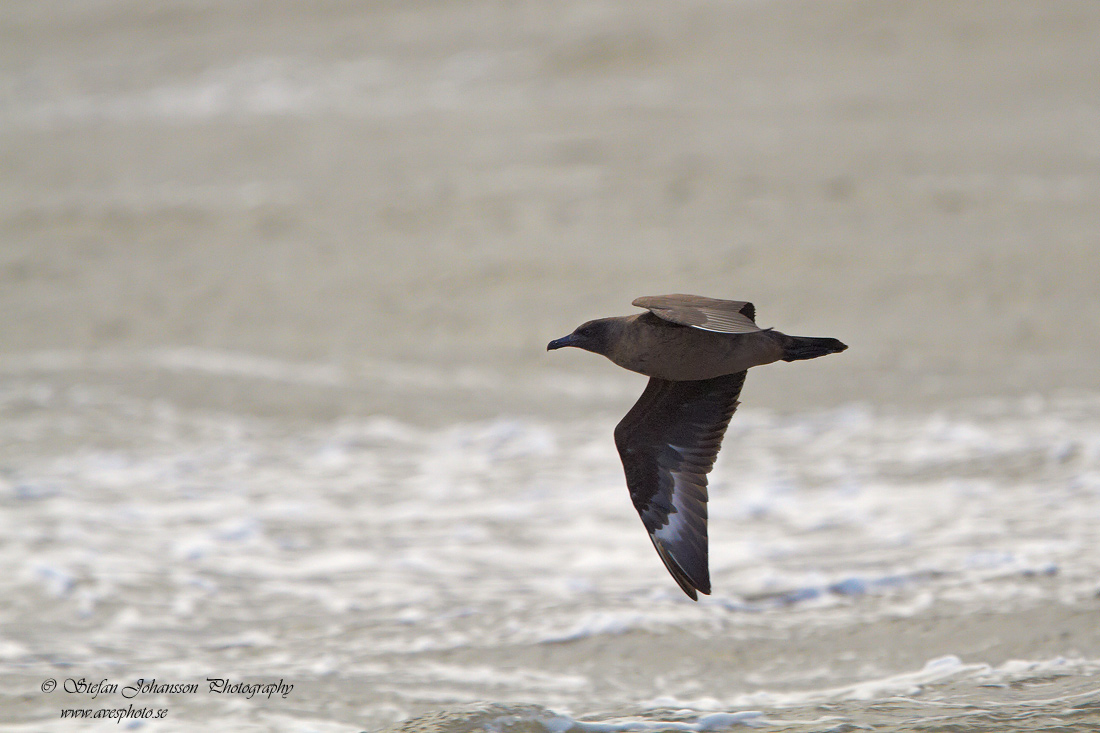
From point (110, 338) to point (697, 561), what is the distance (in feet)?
21.3

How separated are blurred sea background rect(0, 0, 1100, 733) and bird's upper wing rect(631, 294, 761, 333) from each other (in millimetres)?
1338

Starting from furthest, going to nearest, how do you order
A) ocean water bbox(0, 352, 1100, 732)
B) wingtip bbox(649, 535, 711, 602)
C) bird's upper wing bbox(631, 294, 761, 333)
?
1. ocean water bbox(0, 352, 1100, 732)
2. wingtip bbox(649, 535, 711, 602)
3. bird's upper wing bbox(631, 294, 761, 333)

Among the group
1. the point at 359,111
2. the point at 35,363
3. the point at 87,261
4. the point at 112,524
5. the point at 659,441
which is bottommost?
the point at 659,441

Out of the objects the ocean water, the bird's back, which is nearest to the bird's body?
the bird's back

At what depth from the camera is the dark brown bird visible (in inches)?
146

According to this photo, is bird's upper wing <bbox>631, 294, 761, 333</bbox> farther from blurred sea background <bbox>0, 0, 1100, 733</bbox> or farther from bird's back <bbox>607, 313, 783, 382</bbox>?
blurred sea background <bbox>0, 0, 1100, 733</bbox>

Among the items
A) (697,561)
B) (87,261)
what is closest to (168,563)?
(697,561)

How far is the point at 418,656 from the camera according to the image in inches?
202

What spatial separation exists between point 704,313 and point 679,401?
757 mm

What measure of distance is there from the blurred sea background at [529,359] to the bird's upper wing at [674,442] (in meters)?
0.71

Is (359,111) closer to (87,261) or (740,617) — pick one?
(87,261)

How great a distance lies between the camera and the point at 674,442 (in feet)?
13.8

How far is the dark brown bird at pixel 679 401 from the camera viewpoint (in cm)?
371

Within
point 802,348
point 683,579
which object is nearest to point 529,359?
point 683,579
